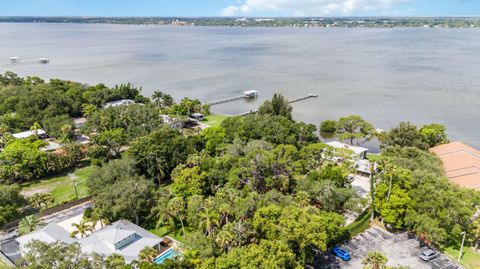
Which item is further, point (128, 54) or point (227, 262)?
point (128, 54)

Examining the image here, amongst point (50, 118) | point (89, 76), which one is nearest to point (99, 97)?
point (50, 118)

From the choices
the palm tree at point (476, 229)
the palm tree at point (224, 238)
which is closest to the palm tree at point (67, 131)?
the palm tree at point (224, 238)

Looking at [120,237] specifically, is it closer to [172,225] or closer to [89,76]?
[172,225]

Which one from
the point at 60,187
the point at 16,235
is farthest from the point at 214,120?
the point at 16,235

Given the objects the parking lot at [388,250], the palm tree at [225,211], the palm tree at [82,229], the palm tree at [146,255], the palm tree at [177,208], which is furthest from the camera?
the palm tree at [177,208]

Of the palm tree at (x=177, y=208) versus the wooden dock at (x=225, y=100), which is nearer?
the palm tree at (x=177, y=208)

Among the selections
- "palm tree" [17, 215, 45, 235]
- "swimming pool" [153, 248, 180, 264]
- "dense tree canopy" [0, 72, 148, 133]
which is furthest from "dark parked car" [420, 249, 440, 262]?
"dense tree canopy" [0, 72, 148, 133]

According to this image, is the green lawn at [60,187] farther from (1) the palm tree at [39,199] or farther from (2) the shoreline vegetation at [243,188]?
(1) the palm tree at [39,199]
